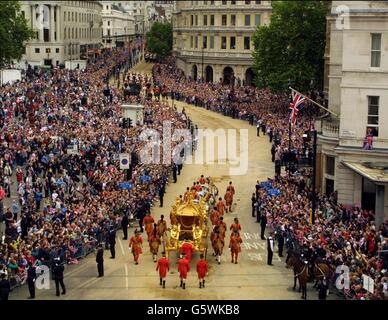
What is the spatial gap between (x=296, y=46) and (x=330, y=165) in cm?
3153

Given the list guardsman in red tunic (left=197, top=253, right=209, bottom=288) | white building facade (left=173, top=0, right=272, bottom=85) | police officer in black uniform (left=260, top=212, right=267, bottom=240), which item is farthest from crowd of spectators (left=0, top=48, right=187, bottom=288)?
white building facade (left=173, top=0, right=272, bottom=85)

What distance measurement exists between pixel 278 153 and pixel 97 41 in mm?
113318

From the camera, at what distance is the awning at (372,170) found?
32719mm

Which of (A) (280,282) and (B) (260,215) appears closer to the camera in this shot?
(A) (280,282)

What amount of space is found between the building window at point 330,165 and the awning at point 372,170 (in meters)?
2.22

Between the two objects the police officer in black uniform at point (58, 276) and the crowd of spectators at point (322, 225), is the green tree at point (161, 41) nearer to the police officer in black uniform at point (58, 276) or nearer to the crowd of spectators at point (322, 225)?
the crowd of spectators at point (322, 225)

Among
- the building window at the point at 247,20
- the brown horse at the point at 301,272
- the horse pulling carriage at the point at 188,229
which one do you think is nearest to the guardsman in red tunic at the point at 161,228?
the horse pulling carriage at the point at 188,229

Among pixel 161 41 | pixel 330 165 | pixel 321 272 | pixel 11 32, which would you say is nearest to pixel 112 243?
pixel 321 272

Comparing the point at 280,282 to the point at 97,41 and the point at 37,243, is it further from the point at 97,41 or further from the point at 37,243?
the point at 97,41

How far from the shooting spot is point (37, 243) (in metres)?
28.2

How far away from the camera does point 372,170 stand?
34531mm
